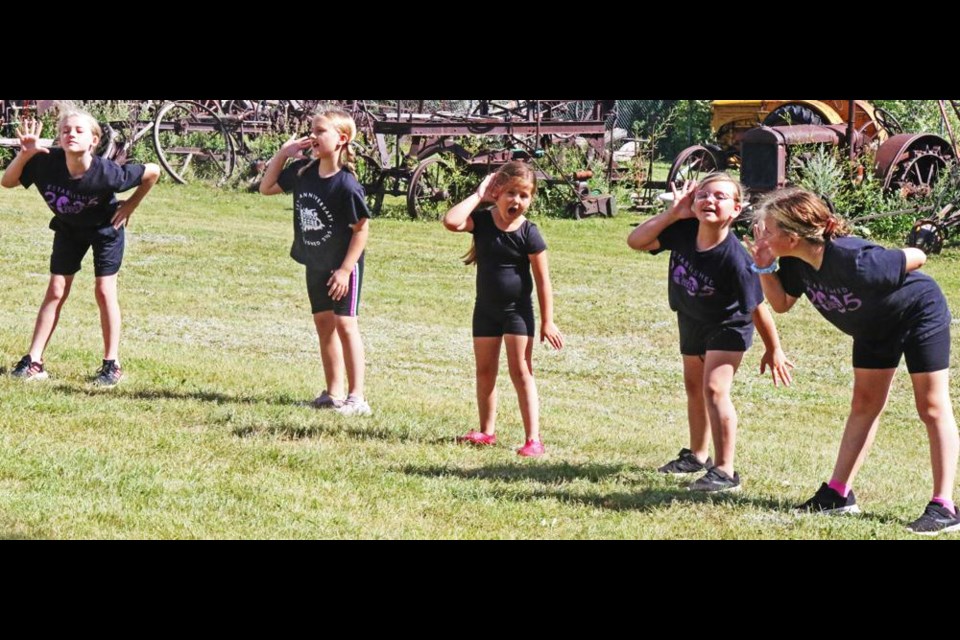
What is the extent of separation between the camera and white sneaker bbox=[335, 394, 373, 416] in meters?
7.13

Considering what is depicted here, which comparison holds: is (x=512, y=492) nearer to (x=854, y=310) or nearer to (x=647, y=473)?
(x=647, y=473)

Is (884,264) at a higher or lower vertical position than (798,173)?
lower

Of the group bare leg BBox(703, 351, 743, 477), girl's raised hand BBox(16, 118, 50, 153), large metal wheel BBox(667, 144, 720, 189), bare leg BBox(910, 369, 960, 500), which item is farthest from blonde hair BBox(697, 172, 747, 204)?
large metal wheel BBox(667, 144, 720, 189)

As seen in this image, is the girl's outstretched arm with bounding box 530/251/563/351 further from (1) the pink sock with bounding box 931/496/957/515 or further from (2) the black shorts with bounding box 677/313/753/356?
(1) the pink sock with bounding box 931/496/957/515

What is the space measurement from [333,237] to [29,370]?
2.06 metres

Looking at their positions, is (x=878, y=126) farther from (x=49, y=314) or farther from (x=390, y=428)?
(x=49, y=314)

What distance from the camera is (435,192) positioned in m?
20.5

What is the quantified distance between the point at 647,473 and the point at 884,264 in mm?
1729

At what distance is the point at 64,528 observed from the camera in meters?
4.61

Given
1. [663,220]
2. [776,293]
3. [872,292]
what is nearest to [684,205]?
[663,220]

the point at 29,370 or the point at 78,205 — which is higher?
the point at 78,205

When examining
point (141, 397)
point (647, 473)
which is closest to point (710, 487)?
point (647, 473)

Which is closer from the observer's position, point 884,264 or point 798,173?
point 884,264
